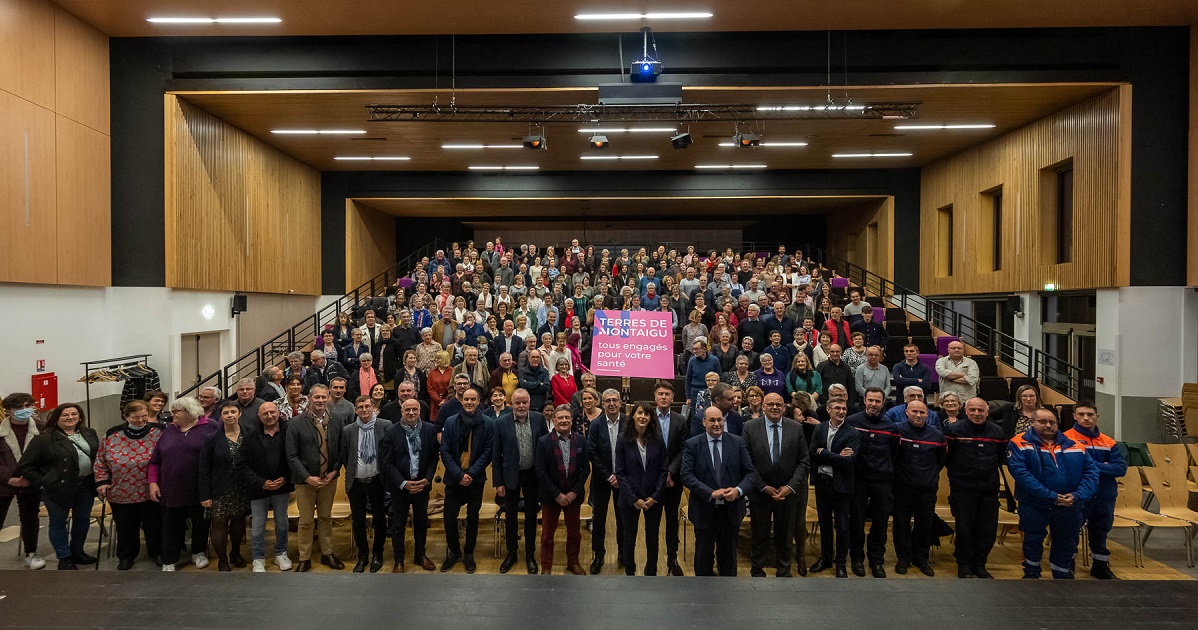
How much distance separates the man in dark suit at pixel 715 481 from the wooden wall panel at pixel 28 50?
9.16 m

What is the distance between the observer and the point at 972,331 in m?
16.0

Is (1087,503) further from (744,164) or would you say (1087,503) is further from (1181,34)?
(744,164)

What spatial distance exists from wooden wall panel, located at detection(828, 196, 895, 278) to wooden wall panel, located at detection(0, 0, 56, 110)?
52.3ft

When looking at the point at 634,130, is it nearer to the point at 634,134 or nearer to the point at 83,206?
the point at 634,134

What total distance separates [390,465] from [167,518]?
1839 mm

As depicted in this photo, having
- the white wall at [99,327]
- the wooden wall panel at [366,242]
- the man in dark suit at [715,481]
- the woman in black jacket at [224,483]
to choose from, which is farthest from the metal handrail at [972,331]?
the white wall at [99,327]

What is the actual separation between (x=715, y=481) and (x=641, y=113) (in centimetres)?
731

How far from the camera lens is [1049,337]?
1211cm

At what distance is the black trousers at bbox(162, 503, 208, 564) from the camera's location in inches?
215

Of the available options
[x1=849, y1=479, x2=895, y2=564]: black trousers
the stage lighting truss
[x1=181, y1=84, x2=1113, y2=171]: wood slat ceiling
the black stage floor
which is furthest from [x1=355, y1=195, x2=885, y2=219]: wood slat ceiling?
the black stage floor

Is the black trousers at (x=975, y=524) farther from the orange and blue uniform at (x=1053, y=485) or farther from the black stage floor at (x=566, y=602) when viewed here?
the black stage floor at (x=566, y=602)

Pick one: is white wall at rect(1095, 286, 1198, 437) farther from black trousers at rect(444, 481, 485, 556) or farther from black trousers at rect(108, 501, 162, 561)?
black trousers at rect(108, 501, 162, 561)

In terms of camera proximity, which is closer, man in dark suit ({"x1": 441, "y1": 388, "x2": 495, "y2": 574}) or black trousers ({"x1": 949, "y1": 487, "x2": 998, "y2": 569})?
black trousers ({"x1": 949, "y1": 487, "x2": 998, "y2": 569})

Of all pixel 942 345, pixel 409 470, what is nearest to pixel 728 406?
pixel 409 470
